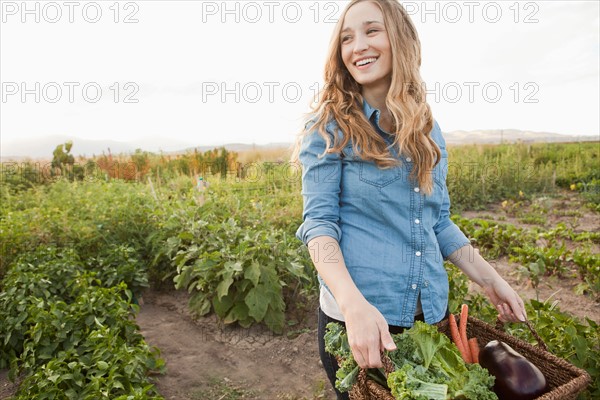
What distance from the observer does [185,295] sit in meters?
4.53

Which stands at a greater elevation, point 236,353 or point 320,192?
point 320,192

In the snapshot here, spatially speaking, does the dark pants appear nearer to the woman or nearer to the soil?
the woman

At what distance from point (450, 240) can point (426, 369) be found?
0.65 meters

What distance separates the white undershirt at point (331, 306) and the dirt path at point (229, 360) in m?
1.50

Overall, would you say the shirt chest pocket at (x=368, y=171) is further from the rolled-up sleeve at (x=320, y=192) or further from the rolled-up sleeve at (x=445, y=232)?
the rolled-up sleeve at (x=445, y=232)

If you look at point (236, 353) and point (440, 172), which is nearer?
point (440, 172)

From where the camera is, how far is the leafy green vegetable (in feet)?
4.04

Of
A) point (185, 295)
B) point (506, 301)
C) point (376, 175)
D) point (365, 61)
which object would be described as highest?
point (365, 61)

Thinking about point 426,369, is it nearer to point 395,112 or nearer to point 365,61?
point 395,112

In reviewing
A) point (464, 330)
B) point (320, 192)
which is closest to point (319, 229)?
point (320, 192)

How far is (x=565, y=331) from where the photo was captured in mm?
2398

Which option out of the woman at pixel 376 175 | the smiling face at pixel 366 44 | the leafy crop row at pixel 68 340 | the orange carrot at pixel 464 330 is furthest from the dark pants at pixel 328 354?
the leafy crop row at pixel 68 340

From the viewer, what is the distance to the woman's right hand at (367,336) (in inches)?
50.4

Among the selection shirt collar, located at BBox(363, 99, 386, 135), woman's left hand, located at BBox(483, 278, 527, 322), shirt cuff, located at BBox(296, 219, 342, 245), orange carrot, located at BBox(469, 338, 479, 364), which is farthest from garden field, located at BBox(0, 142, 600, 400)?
shirt collar, located at BBox(363, 99, 386, 135)
